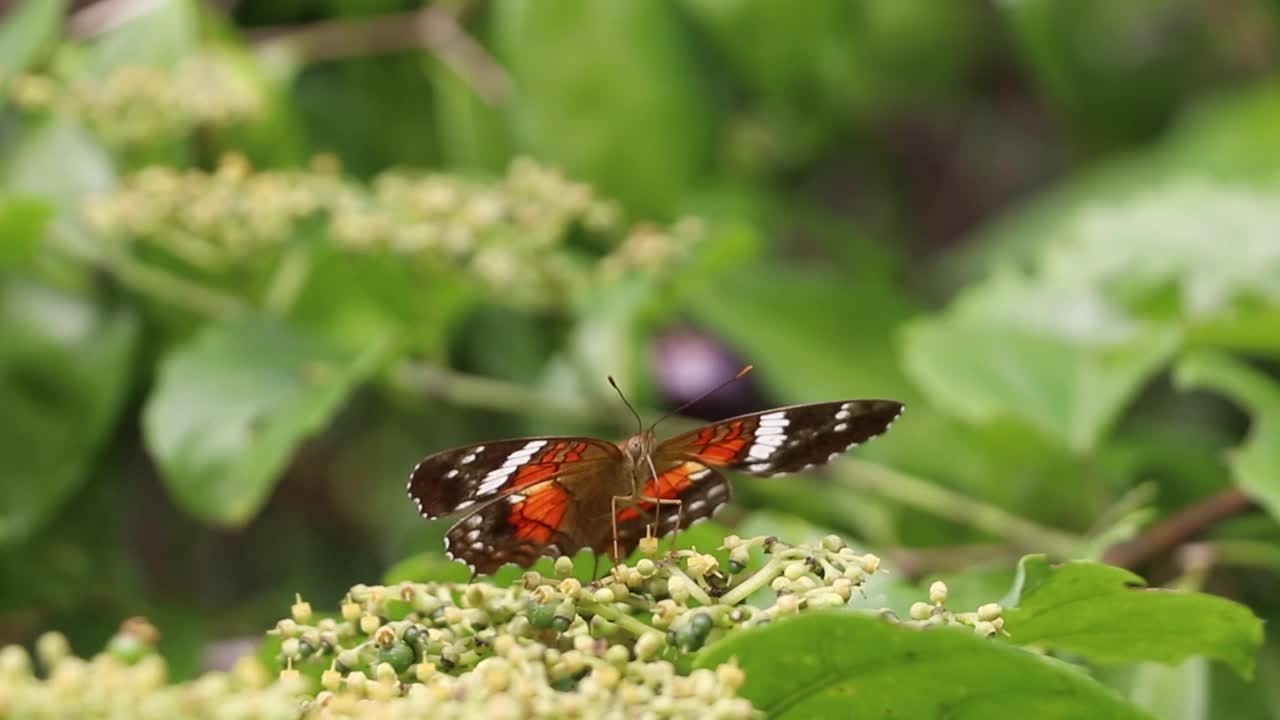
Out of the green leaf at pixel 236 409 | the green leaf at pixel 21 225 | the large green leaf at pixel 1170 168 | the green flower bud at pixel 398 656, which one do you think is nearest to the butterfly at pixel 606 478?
the green flower bud at pixel 398 656

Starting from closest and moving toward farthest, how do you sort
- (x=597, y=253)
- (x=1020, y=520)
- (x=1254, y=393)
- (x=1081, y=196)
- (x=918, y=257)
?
1. (x=1254, y=393)
2. (x=1020, y=520)
3. (x=597, y=253)
4. (x=1081, y=196)
5. (x=918, y=257)

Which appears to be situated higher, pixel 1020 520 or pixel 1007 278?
pixel 1007 278

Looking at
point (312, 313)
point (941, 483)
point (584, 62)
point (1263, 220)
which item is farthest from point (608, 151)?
point (1263, 220)

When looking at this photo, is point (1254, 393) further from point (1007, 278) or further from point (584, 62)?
point (584, 62)

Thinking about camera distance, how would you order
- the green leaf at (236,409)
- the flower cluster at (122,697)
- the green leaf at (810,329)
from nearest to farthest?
the flower cluster at (122,697) → the green leaf at (236,409) → the green leaf at (810,329)

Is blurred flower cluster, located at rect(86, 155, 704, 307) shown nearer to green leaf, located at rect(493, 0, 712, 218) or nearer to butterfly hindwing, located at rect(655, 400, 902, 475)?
green leaf, located at rect(493, 0, 712, 218)

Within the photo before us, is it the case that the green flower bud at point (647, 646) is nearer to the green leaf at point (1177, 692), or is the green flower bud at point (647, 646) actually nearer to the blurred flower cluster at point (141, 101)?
the green leaf at point (1177, 692)
